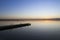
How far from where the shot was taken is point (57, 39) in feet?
8.93

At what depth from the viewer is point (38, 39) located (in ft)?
9.16

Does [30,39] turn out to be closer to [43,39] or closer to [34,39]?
[34,39]

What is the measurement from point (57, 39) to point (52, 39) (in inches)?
5.6

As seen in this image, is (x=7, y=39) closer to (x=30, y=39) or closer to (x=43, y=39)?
(x=30, y=39)

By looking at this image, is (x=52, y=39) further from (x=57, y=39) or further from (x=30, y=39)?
(x=30, y=39)

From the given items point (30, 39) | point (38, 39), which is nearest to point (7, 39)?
point (30, 39)

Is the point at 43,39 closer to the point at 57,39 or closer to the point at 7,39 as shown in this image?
the point at 57,39

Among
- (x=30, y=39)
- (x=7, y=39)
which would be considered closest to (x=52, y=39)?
(x=30, y=39)

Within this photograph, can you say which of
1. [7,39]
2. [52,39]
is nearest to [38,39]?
[52,39]

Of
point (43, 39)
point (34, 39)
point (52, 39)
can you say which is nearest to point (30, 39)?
point (34, 39)

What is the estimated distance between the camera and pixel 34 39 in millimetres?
2789

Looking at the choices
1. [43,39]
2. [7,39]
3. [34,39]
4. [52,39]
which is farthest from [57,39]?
[7,39]

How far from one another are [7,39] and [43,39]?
3.39 feet

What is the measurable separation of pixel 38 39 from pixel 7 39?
0.89 metres
